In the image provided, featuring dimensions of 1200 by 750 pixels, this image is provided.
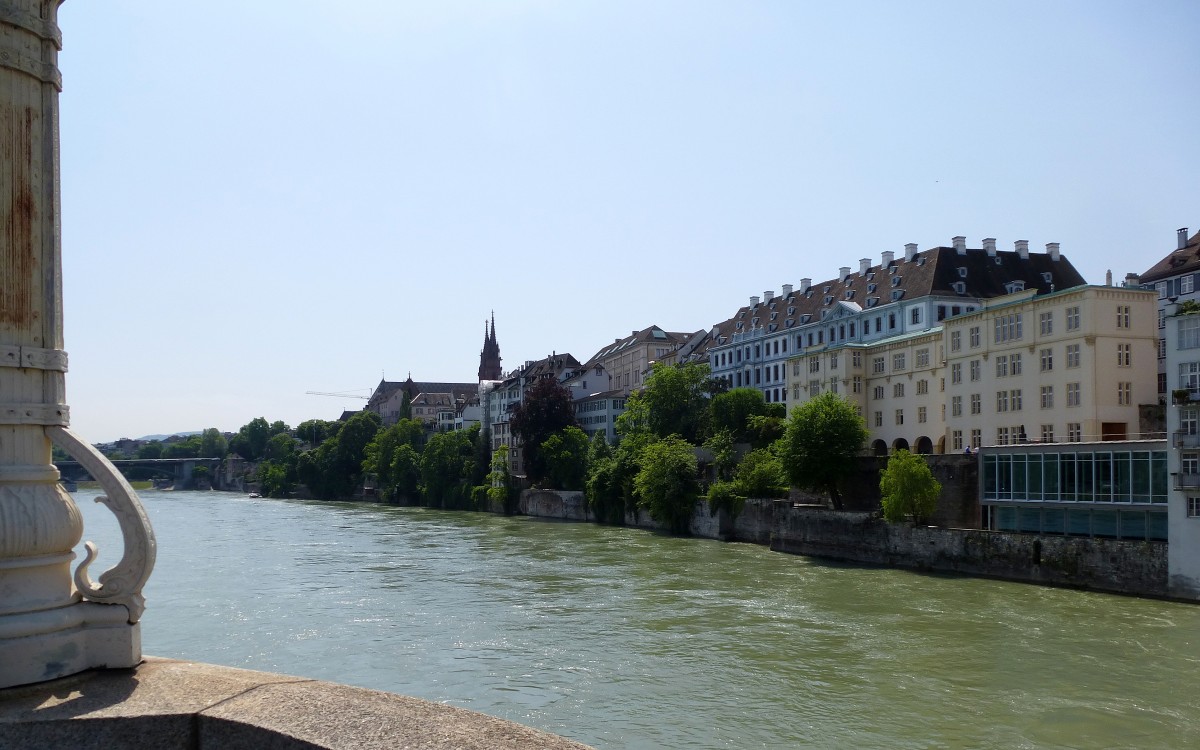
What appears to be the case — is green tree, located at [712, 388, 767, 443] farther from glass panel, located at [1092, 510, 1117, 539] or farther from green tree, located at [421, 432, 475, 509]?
glass panel, located at [1092, 510, 1117, 539]

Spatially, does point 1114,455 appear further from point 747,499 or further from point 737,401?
point 737,401

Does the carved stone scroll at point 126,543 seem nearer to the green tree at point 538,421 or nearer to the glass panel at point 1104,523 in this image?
the glass panel at point 1104,523

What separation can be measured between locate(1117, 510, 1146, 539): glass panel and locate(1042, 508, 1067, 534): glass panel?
2.17 metres

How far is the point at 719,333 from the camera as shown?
8025 cm

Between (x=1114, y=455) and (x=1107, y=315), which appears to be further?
(x=1107, y=315)

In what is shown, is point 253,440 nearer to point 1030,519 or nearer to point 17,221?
point 1030,519

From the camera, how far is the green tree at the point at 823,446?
4344 cm

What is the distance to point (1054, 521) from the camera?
3284 cm

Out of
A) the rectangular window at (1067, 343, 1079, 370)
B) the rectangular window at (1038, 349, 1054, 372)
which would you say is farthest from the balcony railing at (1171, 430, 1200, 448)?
the rectangular window at (1038, 349, 1054, 372)

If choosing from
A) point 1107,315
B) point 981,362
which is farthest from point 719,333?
point 1107,315

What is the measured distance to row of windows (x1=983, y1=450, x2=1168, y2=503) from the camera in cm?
2952

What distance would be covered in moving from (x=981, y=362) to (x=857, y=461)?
22.2 ft

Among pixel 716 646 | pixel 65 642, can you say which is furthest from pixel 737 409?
pixel 65 642

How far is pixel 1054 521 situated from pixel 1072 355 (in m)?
6.57
